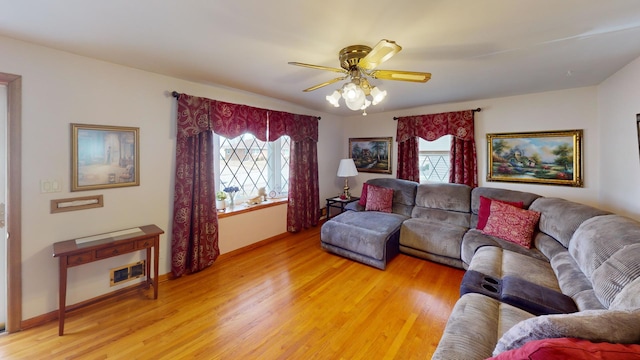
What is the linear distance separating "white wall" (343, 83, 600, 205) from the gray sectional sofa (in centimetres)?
69

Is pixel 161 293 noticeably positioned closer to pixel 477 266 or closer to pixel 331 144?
pixel 477 266

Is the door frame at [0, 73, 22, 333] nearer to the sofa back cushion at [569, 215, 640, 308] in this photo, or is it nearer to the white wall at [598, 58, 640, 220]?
the sofa back cushion at [569, 215, 640, 308]

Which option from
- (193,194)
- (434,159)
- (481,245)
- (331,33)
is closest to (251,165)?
(193,194)

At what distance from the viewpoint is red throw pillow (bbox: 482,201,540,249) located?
8.68 feet

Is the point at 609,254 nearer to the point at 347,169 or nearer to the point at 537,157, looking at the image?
the point at 537,157

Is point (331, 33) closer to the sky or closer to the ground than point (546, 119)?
closer to the sky

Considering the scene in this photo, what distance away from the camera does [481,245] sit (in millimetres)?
2715

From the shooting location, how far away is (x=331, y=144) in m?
5.07

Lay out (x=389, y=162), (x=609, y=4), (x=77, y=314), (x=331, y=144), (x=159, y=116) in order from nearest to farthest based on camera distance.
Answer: (x=609, y=4)
(x=77, y=314)
(x=159, y=116)
(x=389, y=162)
(x=331, y=144)

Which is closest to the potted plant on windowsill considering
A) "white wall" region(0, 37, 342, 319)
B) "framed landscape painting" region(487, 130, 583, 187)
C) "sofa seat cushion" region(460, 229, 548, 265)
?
"white wall" region(0, 37, 342, 319)

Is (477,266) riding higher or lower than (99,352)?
higher

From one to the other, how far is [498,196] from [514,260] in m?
1.18

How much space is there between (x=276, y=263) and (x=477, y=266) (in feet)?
7.22

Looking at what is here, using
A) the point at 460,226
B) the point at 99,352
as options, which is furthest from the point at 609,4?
the point at 99,352
